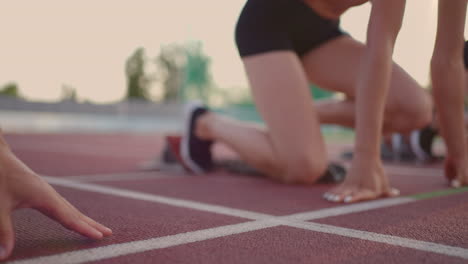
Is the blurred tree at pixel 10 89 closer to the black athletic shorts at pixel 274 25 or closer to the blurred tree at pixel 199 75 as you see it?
the blurred tree at pixel 199 75

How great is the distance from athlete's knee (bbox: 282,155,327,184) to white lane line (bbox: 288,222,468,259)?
1.09 m

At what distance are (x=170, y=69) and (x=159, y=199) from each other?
125 ft

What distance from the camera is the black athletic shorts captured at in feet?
8.77

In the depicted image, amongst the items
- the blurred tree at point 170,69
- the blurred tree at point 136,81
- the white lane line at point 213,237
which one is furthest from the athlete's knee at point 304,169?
the blurred tree at point 170,69

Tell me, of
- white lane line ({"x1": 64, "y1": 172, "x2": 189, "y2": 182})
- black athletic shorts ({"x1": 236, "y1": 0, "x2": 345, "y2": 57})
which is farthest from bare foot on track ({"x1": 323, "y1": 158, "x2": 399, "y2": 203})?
white lane line ({"x1": 64, "y1": 172, "x2": 189, "y2": 182})

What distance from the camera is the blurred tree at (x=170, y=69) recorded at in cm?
3941

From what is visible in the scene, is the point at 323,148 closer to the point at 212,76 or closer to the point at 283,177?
the point at 283,177

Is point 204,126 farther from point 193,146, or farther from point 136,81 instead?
point 136,81

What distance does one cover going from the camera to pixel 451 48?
2.24m

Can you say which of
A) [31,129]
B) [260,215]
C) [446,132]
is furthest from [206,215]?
[31,129]

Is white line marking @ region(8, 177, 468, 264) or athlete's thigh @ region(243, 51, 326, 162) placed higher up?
athlete's thigh @ region(243, 51, 326, 162)

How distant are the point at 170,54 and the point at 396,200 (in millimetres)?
39024

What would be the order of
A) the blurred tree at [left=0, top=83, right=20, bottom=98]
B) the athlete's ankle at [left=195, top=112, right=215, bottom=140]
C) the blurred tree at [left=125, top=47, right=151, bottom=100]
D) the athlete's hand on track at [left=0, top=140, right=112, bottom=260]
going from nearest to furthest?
1. the athlete's hand on track at [left=0, top=140, right=112, bottom=260]
2. the athlete's ankle at [left=195, top=112, right=215, bottom=140]
3. the blurred tree at [left=0, top=83, right=20, bottom=98]
4. the blurred tree at [left=125, top=47, right=151, bottom=100]

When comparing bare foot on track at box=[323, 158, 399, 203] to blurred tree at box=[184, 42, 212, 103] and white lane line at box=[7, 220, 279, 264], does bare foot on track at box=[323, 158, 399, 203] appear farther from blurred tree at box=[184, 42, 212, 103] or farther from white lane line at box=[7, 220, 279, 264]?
blurred tree at box=[184, 42, 212, 103]
